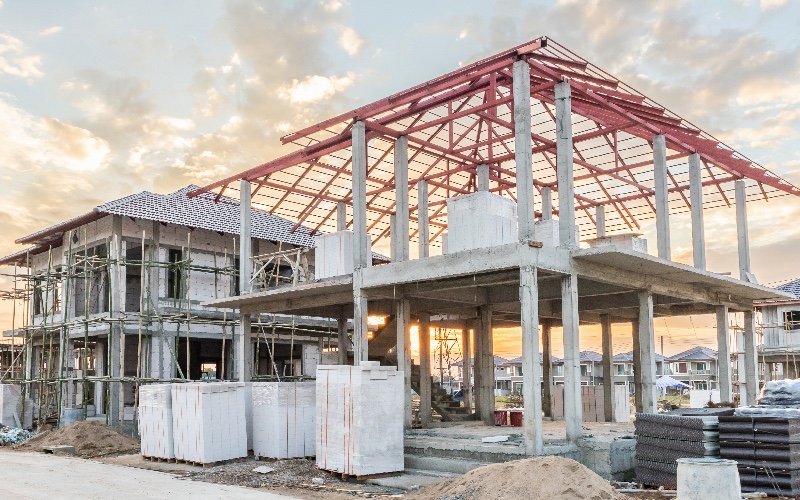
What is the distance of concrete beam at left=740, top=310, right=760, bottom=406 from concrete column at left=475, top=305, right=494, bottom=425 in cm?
796

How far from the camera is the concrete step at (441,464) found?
1606 centimetres

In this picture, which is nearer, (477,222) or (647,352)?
(477,222)

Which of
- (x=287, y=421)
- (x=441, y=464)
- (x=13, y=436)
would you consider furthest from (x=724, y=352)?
(x=13, y=436)

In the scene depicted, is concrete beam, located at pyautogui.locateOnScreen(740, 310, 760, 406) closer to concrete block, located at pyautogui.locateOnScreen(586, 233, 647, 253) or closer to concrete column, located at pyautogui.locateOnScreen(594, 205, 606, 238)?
concrete column, located at pyautogui.locateOnScreen(594, 205, 606, 238)

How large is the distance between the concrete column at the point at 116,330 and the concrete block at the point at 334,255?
8527 millimetres

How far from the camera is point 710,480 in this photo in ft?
33.4

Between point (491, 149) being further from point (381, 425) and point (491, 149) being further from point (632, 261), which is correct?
point (381, 425)

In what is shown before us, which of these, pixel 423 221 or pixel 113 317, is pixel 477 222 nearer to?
pixel 423 221

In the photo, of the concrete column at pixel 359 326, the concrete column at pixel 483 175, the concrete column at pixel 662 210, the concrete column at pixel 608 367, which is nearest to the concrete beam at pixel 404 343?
the concrete column at pixel 359 326

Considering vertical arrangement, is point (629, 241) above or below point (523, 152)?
below

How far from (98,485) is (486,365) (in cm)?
1149

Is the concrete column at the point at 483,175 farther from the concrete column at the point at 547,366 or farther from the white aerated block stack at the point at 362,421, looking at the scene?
the white aerated block stack at the point at 362,421

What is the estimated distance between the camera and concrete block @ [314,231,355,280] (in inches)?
814

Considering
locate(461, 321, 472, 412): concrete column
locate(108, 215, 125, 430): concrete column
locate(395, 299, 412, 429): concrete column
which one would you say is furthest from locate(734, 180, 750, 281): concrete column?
locate(108, 215, 125, 430): concrete column
